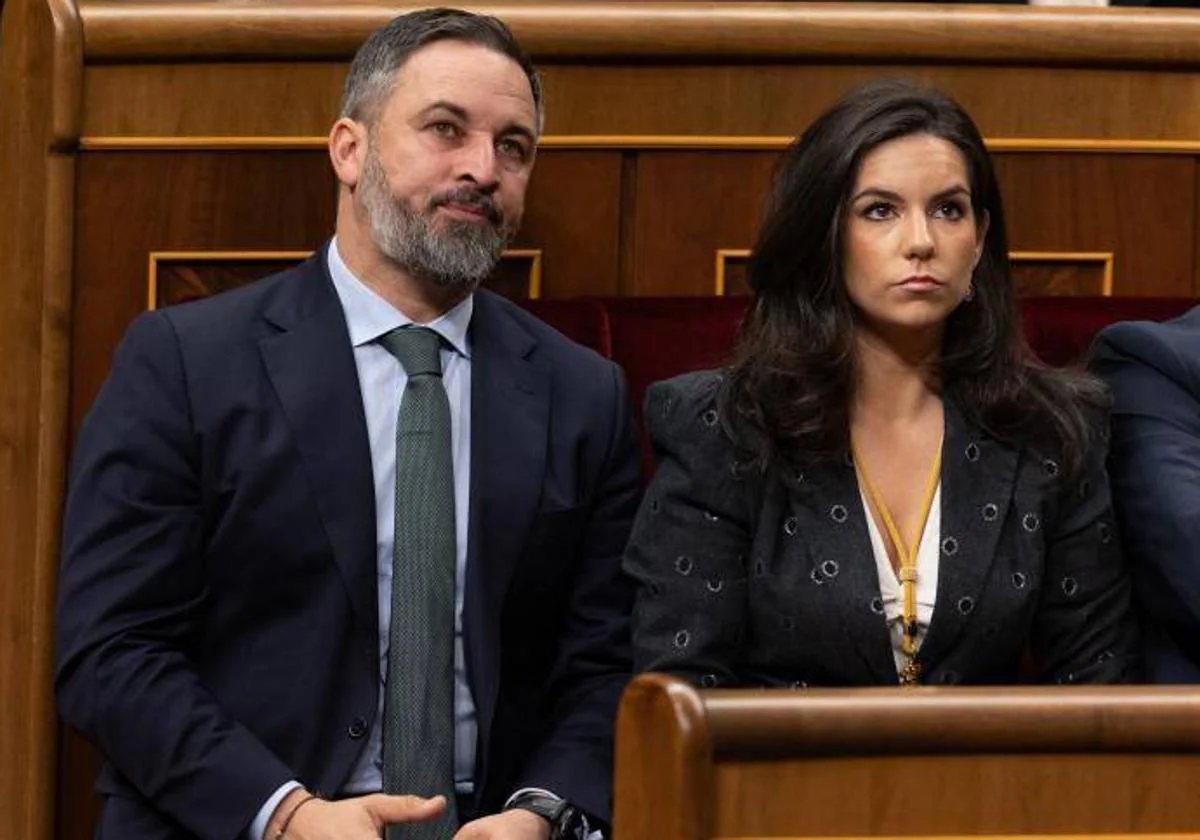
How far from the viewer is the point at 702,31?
4.07ft

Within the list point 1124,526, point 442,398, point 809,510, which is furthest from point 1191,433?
point 442,398

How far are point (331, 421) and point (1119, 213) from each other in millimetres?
483

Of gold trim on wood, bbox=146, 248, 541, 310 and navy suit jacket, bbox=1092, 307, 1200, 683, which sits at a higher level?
gold trim on wood, bbox=146, 248, 541, 310

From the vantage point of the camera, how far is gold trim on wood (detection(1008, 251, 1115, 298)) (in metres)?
1.27

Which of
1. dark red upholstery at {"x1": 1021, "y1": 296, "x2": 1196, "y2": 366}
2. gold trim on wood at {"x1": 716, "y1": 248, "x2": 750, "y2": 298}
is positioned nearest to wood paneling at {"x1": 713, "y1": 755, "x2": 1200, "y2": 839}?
dark red upholstery at {"x1": 1021, "y1": 296, "x2": 1196, "y2": 366}

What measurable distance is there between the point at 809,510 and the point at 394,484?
0.57 ft

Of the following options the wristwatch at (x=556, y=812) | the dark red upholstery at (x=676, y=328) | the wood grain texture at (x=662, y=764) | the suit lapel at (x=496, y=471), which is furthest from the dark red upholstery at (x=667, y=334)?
the wood grain texture at (x=662, y=764)

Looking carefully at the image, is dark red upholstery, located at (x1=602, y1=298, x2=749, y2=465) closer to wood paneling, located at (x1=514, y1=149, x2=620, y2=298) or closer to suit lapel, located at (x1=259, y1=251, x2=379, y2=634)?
wood paneling, located at (x1=514, y1=149, x2=620, y2=298)

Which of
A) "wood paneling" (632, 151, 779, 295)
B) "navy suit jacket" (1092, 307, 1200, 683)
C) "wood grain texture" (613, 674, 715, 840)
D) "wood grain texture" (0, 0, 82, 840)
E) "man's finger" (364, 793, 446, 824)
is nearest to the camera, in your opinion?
"wood grain texture" (613, 674, 715, 840)

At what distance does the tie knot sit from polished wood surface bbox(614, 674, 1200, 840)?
0.31 m

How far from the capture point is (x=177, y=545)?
981 mm

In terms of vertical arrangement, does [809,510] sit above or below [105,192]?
below

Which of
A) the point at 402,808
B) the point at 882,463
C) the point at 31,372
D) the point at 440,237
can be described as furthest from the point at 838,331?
the point at 31,372

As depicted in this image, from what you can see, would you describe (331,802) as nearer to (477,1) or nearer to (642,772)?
(642,772)
